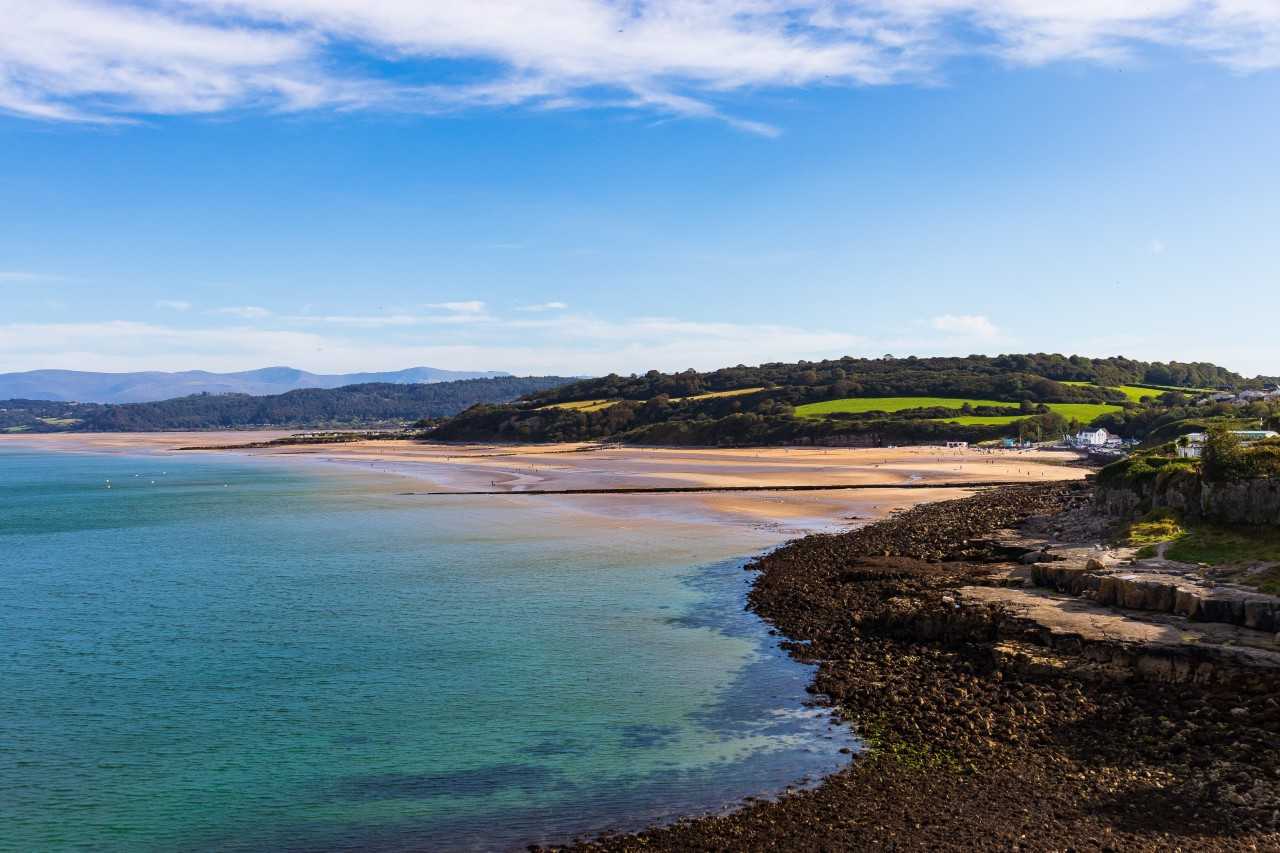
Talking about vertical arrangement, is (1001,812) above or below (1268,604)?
below

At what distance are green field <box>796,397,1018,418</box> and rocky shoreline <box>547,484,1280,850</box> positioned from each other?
3476 inches

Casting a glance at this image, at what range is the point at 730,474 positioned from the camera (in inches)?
2830

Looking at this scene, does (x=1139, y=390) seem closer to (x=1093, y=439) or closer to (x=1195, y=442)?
(x=1093, y=439)

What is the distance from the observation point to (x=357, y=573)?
33562mm

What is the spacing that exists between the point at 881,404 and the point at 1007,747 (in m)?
102

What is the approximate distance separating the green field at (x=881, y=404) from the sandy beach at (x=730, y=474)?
13968 mm

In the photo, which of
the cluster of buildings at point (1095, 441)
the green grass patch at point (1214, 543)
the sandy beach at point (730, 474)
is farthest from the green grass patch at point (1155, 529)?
the cluster of buildings at point (1095, 441)

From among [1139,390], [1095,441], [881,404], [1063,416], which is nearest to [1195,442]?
[1095,441]

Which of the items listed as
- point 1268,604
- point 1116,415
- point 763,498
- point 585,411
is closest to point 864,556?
point 1268,604

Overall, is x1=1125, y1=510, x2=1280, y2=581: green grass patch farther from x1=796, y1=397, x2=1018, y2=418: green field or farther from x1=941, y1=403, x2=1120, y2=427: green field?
x1=796, y1=397, x2=1018, y2=418: green field

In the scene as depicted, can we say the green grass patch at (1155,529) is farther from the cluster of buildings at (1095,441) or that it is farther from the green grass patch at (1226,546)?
the cluster of buildings at (1095,441)

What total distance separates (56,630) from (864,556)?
26.2m

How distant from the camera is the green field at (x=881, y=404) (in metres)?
110

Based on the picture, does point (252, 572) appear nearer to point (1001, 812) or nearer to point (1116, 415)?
point (1001, 812)
